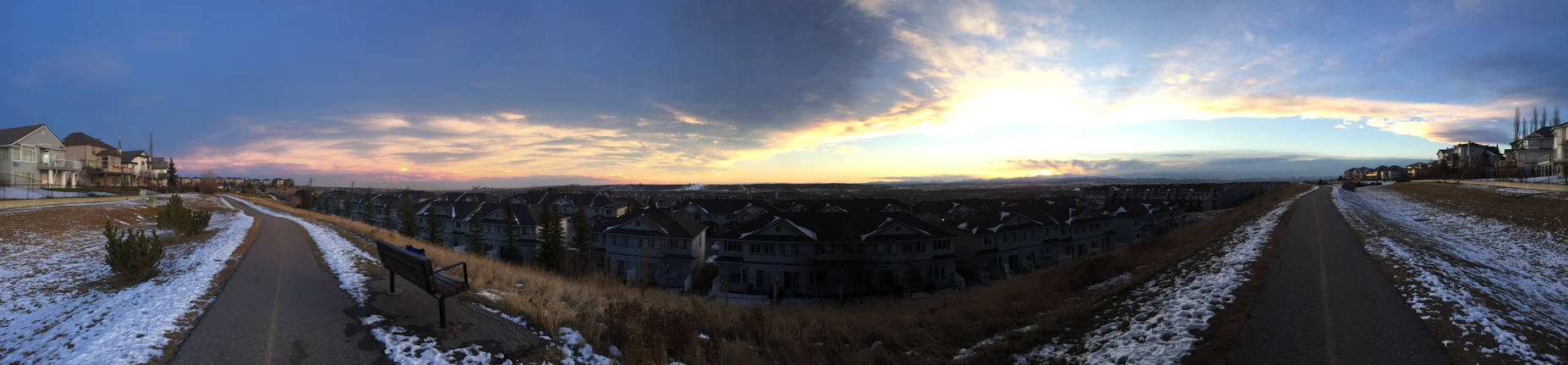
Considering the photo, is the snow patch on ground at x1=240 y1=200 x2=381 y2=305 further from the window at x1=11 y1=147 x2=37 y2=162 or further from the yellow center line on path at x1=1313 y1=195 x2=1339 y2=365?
the window at x1=11 y1=147 x2=37 y2=162

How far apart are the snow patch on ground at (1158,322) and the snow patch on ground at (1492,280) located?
2.63 meters

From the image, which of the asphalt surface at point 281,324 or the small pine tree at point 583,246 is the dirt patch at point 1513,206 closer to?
the asphalt surface at point 281,324

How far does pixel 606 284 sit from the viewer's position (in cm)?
1463

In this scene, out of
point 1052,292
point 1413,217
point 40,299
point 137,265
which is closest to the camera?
point 40,299

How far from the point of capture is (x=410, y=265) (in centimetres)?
816

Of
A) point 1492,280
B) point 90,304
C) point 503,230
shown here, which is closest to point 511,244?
point 503,230

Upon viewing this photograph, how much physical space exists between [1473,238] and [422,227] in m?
71.1

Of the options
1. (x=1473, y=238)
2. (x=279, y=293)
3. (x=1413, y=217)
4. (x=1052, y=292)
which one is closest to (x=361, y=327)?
(x=279, y=293)

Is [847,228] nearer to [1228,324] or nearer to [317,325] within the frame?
[1228,324]

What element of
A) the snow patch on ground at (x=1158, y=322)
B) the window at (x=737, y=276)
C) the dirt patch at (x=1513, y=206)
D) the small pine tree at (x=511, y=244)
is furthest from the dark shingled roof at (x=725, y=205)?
the dirt patch at (x=1513, y=206)

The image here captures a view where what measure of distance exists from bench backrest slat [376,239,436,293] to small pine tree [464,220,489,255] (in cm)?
3226

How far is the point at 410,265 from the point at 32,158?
67166mm

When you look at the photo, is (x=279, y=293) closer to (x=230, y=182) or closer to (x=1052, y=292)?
(x=1052, y=292)

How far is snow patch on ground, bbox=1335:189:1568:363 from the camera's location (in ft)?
22.5
